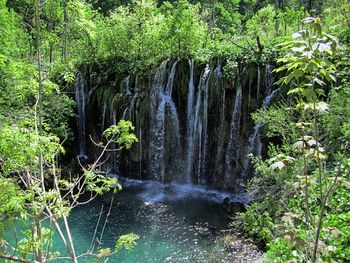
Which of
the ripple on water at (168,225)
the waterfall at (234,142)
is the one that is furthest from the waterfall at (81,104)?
the waterfall at (234,142)

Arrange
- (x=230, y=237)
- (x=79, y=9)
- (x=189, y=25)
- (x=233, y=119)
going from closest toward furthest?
(x=79, y=9)
(x=230, y=237)
(x=233, y=119)
(x=189, y=25)

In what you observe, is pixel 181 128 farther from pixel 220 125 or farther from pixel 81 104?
pixel 81 104

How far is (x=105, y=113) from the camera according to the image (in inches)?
510

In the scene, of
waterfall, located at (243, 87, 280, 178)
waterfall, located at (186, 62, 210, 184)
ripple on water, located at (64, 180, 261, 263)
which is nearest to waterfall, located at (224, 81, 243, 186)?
waterfall, located at (243, 87, 280, 178)

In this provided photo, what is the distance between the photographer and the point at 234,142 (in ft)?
34.9

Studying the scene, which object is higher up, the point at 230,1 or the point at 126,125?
the point at 230,1

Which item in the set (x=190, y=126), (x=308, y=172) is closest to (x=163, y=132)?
(x=190, y=126)

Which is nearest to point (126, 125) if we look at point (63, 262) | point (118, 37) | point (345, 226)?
point (345, 226)

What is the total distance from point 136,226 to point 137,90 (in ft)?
17.5

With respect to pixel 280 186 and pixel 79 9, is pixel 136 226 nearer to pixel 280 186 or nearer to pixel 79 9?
pixel 280 186

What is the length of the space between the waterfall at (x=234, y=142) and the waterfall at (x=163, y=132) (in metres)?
1.99

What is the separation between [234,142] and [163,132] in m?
2.75

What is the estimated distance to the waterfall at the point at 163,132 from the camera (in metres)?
11.8

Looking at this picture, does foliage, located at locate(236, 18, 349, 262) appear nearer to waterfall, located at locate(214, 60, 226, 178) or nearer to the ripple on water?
the ripple on water
